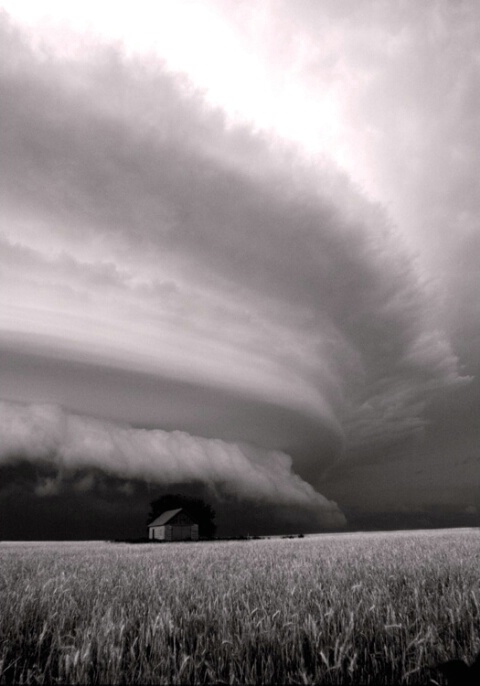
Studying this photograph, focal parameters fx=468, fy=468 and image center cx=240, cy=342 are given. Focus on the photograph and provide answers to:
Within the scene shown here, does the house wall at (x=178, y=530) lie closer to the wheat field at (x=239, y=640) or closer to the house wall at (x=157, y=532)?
the house wall at (x=157, y=532)

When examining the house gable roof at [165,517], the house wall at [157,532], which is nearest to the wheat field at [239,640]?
the house wall at [157,532]

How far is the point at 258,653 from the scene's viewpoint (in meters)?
4.58

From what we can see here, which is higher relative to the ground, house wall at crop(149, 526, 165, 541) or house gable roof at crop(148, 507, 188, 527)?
house gable roof at crop(148, 507, 188, 527)

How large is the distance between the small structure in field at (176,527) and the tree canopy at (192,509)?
9.04ft

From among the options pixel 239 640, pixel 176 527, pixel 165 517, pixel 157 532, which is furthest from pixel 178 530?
pixel 239 640

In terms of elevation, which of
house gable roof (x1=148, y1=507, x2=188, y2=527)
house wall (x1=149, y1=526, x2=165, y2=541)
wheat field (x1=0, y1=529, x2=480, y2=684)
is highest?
house gable roof (x1=148, y1=507, x2=188, y2=527)

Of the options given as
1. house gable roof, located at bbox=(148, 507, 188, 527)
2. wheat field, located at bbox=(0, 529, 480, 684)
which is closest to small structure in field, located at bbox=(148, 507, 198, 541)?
house gable roof, located at bbox=(148, 507, 188, 527)

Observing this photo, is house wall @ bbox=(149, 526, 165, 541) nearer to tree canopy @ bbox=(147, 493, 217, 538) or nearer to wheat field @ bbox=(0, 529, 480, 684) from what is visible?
tree canopy @ bbox=(147, 493, 217, 538)

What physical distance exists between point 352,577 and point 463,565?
3430mm

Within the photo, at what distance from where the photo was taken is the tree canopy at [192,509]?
294ft

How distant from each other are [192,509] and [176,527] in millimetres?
9318

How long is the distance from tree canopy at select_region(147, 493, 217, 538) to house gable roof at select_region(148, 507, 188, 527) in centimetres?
249

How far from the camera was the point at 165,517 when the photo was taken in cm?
8625

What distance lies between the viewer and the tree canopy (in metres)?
89.8
